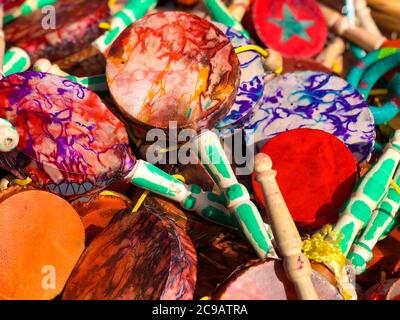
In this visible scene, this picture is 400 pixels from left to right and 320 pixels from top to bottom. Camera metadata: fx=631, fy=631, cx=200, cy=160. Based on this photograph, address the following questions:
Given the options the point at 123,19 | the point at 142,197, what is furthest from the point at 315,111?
the point at 123,19

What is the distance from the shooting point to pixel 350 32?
2391 millimetres

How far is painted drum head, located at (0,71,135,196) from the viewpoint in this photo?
5.07 ft

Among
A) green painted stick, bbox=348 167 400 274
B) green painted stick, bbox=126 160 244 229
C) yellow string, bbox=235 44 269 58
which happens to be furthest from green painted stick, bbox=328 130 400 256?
yellow string, bbox=235 44 269 58

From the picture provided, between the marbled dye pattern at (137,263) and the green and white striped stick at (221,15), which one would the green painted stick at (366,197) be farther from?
the green and white striped stick at (221,15)

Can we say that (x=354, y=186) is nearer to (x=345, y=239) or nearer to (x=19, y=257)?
(x=345, y=239)

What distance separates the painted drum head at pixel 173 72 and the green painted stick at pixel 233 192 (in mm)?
54

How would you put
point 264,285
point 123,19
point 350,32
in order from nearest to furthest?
1. point 264,285
2. point 123,19
3. point 350,32

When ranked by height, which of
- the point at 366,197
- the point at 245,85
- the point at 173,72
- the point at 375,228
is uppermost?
the point at 173,72

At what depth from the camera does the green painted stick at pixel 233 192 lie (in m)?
1.51

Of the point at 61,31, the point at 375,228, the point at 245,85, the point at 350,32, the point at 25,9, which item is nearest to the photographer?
the point at 375,228

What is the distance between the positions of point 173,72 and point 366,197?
24.0 inches

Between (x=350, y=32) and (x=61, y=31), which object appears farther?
(x=350, y=32)

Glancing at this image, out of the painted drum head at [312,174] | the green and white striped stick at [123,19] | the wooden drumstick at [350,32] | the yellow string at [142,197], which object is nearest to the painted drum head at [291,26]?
the wooden drumstick at [350,32]

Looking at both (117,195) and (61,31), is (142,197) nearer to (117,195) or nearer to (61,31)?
(117,195)
